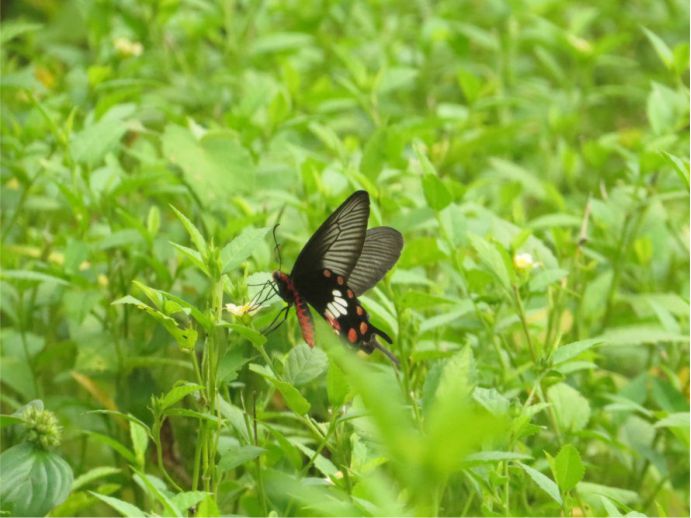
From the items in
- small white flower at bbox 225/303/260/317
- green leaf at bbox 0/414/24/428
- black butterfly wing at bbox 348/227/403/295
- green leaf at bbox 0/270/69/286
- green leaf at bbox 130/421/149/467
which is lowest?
green leaf at bbox 130/421/149/467

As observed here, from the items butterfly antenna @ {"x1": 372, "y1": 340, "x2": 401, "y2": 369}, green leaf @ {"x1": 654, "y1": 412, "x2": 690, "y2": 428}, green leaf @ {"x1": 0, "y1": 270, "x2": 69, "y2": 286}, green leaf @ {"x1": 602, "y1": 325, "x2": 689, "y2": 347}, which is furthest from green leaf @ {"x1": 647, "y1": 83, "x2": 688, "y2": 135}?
green leaf @ {"x1": 0, "y1": 270, "x2": 69, "y2": 286}

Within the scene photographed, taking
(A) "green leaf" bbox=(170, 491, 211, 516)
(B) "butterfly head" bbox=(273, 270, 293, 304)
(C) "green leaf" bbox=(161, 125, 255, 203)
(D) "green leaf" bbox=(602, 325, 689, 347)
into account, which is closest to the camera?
(A) "green leaf" bbox=(170, 491, 211, 516)

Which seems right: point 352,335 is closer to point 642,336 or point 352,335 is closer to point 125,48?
point 642,336

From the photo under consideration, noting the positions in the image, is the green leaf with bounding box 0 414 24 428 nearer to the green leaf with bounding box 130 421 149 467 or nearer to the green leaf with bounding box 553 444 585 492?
the green leaf with bounding box 130 421 149 467

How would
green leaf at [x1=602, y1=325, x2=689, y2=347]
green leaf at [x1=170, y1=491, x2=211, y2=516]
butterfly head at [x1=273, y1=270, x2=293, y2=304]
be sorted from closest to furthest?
green leaf at [x1=170, y1=491, x2=211, y2=516], butterfly head at [x1=273, y1=270, x2=293, y2=304], green leaf at [x1=602, y1=325, x2=689, y2=347]

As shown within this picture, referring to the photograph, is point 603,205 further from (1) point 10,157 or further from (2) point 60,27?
(2) point 60,27

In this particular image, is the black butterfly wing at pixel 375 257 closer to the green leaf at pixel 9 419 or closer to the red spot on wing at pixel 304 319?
the red spot on wing at pixel 304 319
